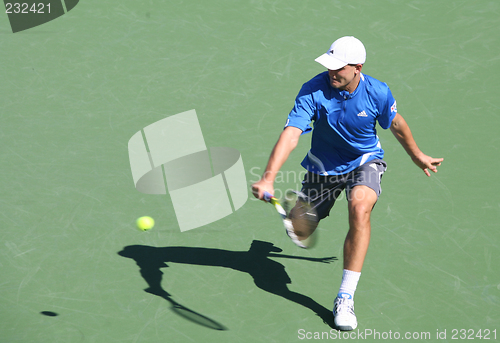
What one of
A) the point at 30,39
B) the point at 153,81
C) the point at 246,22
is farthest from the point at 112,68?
the point at 246,22

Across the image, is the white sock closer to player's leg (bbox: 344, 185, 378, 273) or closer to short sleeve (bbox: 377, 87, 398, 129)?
player's leg (bbox: 344, 185, 378, 273)

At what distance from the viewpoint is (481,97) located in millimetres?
7578

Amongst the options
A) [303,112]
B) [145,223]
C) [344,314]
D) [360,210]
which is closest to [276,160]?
[303,112]

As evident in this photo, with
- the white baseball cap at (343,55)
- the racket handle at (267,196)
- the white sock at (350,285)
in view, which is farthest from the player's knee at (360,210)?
the white baseball cap at (343,55)

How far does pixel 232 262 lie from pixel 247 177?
4.46 feet

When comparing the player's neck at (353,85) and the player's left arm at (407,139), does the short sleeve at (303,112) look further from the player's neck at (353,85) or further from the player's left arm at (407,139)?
the player's left arm at (407,139)

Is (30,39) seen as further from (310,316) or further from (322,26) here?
(310,316)

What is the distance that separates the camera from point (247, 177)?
6.64m

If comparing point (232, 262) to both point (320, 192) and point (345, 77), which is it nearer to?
point (320, 192)

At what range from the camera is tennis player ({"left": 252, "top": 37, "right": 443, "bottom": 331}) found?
4688mm

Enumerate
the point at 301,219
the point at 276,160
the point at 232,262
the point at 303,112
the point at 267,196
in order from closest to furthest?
the point at 267,196
the point at 276,160
the point at 303,112
the point at 301,219
the point at 232,262

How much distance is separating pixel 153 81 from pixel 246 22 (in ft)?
5.64

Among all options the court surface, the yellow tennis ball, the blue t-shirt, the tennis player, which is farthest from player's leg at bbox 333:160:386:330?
the yellow tennis ball

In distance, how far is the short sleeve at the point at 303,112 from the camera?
4773 millimetres
